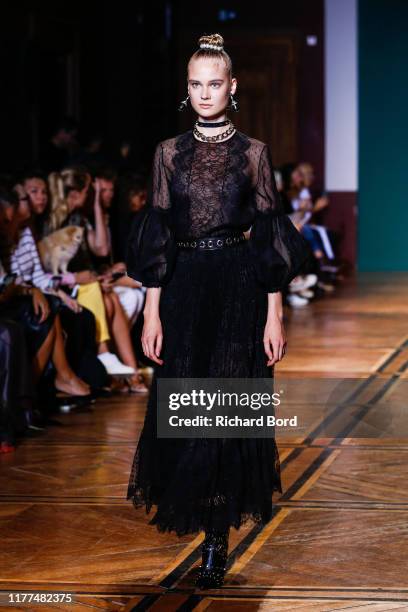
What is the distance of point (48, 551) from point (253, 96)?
1115 centimetres

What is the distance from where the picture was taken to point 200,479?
11.3 ft

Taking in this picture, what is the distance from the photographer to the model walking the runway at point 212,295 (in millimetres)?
3434

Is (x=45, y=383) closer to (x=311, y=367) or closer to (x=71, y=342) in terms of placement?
(x=71, y=342)

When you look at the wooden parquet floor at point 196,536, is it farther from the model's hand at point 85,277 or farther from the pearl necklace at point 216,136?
the pearl necklace at point 216,136

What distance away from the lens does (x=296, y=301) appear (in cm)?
1101

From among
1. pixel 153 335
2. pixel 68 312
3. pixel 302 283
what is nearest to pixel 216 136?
pixel 153 335

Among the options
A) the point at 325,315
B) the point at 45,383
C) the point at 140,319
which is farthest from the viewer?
the point at 325,315

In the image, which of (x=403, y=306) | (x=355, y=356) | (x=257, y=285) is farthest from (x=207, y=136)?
(x=403, y=306)

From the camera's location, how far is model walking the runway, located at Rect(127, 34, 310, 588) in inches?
135

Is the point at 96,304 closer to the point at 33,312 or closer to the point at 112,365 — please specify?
the point at 112,365

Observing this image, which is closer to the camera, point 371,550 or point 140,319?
point 371,550

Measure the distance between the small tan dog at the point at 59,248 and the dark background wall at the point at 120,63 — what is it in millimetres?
2296

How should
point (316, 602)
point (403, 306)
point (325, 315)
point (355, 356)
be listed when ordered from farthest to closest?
point (403, 306)
point (325, 315)
point (355, 356)
point (316, 602)

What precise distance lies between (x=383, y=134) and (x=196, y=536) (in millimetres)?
10963
